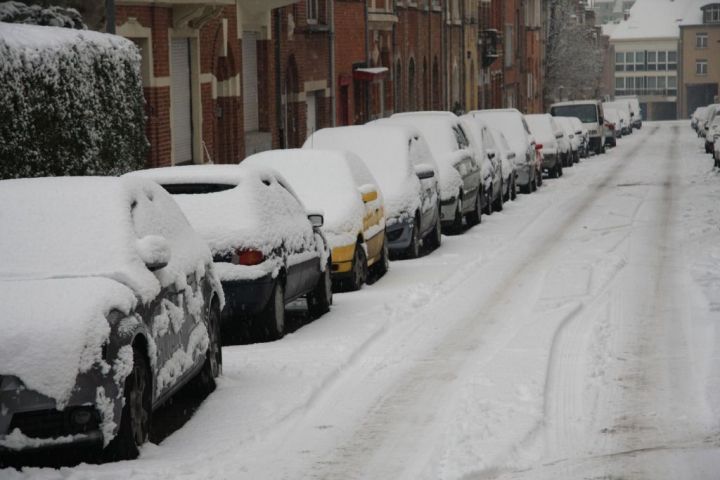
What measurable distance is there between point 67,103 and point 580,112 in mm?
44544

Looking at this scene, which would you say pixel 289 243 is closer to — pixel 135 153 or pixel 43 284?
pixel 43 284

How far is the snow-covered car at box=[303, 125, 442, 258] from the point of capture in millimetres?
17797

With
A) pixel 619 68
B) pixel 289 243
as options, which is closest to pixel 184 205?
pixel 289 243

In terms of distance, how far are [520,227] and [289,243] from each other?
11.0m

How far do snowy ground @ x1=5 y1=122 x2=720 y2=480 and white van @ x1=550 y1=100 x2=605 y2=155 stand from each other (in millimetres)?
38766

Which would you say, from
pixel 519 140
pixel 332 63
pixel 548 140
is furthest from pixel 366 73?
pixel 519 140

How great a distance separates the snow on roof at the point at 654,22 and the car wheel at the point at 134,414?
444ft

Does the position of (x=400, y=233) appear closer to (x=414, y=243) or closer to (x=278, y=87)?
(x=414, y=243)

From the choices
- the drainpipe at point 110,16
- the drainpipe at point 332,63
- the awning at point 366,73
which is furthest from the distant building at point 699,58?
the drainpipe at point 110,16

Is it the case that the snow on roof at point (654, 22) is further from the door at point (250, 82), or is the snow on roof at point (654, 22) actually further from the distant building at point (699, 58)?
the door at point (250, 82)

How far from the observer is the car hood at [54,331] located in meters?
7.08

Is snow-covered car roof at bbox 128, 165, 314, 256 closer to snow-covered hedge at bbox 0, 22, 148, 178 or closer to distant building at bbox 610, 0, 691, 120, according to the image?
snow-covered hedge at bbox 0, 22, 148, 178

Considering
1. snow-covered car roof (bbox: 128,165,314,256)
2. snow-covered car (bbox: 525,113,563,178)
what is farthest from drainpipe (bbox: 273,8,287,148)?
snow-covered car roof (bbox: 128,165,314,256)

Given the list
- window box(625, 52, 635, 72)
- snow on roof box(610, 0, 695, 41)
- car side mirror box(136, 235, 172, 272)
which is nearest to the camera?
car side mirror box(136, 235, 172, 272)
